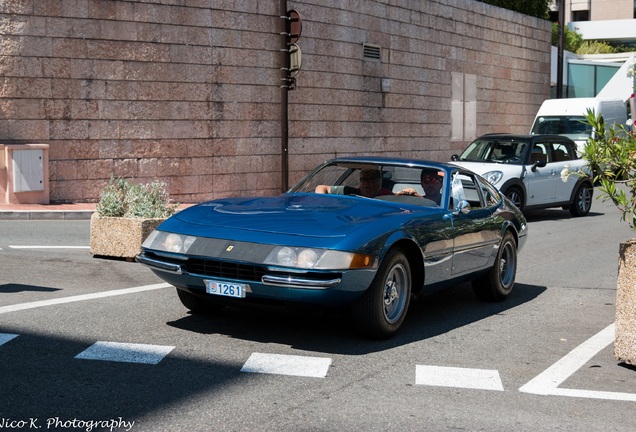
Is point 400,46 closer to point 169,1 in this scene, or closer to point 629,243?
point 169,1

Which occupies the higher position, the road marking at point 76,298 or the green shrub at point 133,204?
the green shrub at point 133,204

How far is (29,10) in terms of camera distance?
61.8ft

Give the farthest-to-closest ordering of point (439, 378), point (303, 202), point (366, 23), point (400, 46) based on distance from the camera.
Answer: point (400, 46)
point (366, 23)
point (303, 202)
point (439, 378)

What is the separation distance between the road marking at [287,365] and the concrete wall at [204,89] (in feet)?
42.5

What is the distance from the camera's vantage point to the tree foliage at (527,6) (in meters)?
43.8

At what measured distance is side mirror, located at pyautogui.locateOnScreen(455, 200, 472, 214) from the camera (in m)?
8.96

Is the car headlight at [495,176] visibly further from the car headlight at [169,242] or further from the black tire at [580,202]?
the car headlight at [169,242]

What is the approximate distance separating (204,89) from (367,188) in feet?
41.9

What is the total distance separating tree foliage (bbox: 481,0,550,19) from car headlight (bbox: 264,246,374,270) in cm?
3756

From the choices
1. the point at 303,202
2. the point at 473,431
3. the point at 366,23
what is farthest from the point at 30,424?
the point at 366,23

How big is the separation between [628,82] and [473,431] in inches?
1428

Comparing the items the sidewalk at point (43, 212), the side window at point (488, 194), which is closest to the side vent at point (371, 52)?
the sidewalk at point (43, 212)

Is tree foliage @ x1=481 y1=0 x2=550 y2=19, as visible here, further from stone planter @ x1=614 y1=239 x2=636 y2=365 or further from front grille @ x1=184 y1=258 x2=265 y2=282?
front grille @ x1=184 y1=258 x2=265 y2=282

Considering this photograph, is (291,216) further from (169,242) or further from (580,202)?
(580,202)
